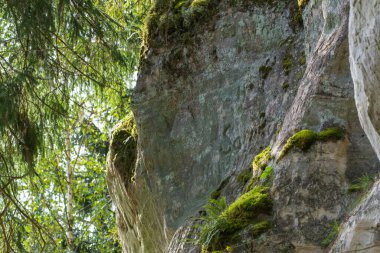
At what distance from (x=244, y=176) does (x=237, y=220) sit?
1231mm

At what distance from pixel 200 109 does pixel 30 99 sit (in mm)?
1964

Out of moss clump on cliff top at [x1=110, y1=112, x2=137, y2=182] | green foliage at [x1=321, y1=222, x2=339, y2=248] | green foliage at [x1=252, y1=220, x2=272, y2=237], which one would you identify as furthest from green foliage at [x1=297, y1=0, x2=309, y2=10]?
green foliage at [x1=321, y1=222, x2=339, y2=248]

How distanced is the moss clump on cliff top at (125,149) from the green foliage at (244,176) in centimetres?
250

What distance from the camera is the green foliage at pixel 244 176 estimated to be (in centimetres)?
699

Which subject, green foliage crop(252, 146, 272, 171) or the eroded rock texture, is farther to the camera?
green foliage crop(252, 146, 272, 171)

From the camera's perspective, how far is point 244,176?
709cm

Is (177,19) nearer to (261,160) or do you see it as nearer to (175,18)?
(175,18)

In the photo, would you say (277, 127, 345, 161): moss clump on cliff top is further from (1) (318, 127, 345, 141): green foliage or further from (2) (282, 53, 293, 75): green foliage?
(2) (282, 53, 293, 75): green foliage

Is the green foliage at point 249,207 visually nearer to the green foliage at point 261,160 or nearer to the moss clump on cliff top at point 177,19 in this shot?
the green foliage at point 261,160

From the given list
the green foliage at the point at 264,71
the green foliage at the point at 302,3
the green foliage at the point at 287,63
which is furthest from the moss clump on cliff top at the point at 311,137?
the green foliage at the point at 302,3

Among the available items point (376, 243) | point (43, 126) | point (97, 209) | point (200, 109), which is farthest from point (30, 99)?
point (97, 209)

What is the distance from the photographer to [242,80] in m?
8.27

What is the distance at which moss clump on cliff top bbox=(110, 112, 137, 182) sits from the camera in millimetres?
9586

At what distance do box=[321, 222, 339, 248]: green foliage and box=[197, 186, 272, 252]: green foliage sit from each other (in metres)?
0.46
